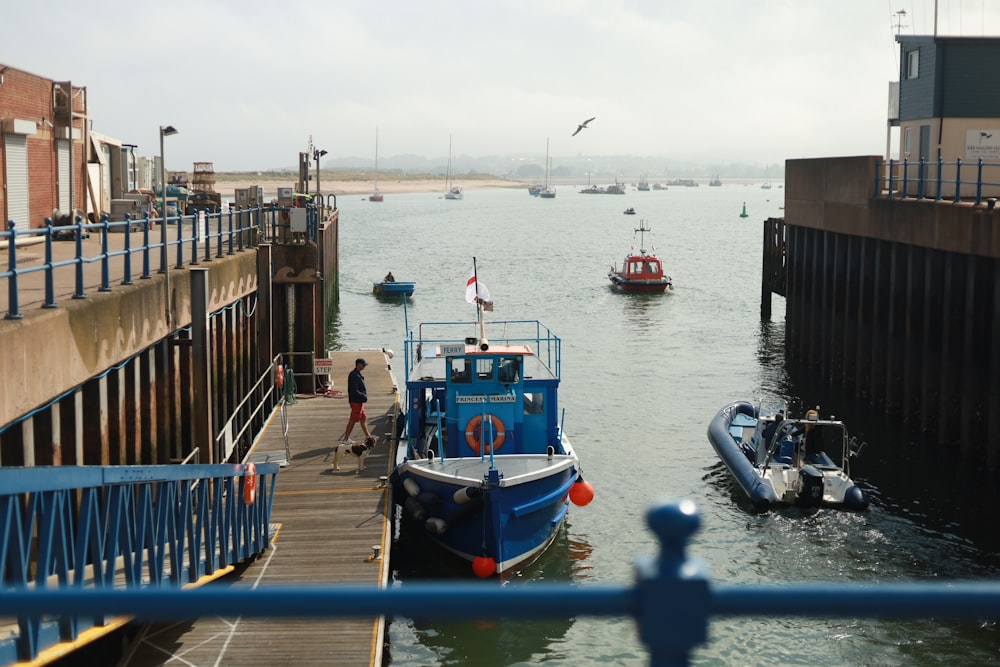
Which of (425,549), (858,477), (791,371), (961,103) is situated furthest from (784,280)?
(425,549)

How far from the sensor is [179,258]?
20.1m

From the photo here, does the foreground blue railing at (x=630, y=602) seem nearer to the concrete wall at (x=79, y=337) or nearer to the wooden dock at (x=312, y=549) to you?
the wooden dock at (x=312, y=549)

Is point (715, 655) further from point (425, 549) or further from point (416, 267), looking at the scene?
point (416, 267)

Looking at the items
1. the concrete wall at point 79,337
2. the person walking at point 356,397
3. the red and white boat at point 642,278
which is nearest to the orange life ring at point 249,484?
the concrete wall at point 79,337

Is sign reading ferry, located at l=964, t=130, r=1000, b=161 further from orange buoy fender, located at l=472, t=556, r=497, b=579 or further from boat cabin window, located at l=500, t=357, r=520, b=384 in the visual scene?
orange buoy fender, located at l=472, t=556, r=497, b=579

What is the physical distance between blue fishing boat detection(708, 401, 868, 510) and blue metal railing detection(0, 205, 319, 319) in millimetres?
12002

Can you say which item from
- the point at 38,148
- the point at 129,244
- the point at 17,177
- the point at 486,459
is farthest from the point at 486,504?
the point at 38,148

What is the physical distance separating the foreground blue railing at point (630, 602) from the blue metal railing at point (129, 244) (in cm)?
937

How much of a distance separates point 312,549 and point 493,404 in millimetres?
5390

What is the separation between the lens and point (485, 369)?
21.8 m

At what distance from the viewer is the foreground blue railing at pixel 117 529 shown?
861 centimetres

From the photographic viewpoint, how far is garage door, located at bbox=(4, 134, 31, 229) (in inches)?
1093

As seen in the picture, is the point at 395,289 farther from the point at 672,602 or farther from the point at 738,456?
the point at 672,602

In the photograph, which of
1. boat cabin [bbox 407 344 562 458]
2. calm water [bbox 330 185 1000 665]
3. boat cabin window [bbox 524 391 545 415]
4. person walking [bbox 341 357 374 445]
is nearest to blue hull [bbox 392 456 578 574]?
calm water [bbox 330 185 1000 665]
